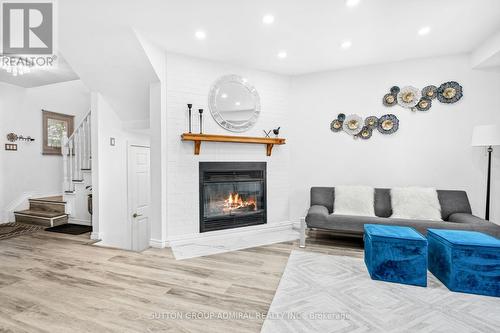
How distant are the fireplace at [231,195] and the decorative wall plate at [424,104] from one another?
2.60 metres

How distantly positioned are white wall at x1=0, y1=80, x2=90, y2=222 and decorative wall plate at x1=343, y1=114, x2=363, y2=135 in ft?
20.1

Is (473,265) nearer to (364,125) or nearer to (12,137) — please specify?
(364,125)

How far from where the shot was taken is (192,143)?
3.61 meters

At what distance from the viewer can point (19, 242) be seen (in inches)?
139

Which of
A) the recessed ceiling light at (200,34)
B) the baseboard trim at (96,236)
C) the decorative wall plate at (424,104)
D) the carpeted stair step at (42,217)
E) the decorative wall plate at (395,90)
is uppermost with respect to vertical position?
the recessed ceiling light at (200,34)

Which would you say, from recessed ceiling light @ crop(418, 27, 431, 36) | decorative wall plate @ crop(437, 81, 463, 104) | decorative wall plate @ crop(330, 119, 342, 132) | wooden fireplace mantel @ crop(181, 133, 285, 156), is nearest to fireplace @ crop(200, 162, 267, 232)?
wooden fireplace mantel @ crop(181, 133, 285, 156)

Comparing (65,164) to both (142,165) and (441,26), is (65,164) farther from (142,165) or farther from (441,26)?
(441,26)

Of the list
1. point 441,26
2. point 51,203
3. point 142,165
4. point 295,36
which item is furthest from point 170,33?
point 51,203

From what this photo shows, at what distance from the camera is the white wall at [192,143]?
11.4 feet

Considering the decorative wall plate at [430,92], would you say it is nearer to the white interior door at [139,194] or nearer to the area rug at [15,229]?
the white interior door at [139,194]

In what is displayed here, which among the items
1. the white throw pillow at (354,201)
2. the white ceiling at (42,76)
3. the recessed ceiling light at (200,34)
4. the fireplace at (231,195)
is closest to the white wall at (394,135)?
the white throw pillow at (354,201)

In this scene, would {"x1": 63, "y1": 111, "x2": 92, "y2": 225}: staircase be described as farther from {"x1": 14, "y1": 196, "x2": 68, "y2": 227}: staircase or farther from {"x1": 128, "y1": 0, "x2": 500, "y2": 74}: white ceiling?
{"x1": 128, "y1": 0, "x2": 500, "y2": 74}: white ceiling

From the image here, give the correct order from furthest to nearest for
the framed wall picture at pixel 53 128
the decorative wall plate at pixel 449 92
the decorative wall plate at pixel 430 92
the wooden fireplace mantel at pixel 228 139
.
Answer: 1. the framed wall picture at pixel 53 128
2. the decorative wall plate at pixel 430 92
3. the decorative wall plate at pixel 449 92
4. the wooden fireplace mantel at pixel 228 139

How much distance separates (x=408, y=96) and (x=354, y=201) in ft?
6.13
